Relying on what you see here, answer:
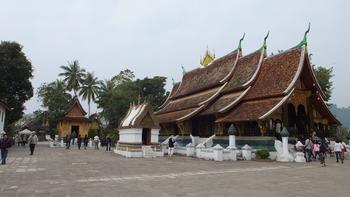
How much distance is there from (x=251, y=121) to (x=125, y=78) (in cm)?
3399

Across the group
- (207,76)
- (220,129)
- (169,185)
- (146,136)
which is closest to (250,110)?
(220,129)

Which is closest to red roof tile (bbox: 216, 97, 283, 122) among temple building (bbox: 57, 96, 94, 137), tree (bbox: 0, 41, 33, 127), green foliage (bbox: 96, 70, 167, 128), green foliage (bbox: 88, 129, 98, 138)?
green foliage (bbox: 96, 70, 167, 128)

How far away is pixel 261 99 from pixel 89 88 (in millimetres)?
40059

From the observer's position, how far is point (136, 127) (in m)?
21.8

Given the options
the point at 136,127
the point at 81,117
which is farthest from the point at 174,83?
the point at 136,127

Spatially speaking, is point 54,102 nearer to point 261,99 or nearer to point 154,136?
point 154,136


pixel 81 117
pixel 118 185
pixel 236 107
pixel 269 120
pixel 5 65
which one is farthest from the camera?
pixel 81 117

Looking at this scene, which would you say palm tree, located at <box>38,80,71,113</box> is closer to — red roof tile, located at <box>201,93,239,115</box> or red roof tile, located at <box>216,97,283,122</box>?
red roof tile, located at <box>201,93,239,115</box>

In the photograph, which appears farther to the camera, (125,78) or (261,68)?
(125,78)

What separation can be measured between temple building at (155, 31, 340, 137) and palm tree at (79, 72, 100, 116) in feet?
100

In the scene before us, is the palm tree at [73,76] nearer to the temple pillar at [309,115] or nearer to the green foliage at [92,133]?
the green foliage at [92,133]

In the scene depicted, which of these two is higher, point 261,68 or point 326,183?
point 261,68

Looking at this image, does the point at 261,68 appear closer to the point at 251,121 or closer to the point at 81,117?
the point at 251,121

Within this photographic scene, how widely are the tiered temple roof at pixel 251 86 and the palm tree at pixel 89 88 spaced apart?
29039 mm
